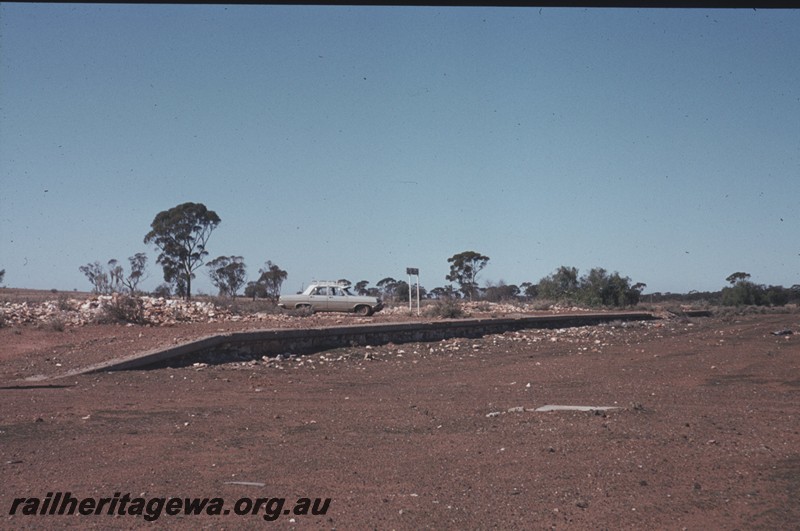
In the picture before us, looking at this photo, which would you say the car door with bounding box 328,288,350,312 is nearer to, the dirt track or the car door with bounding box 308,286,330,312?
the car door with bounding box 308,286,330,312

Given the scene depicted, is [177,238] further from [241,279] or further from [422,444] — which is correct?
[422,444]

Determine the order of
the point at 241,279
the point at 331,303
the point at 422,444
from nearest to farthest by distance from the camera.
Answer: the point at 422,444 < the point at 331,303 < the point at 241,279

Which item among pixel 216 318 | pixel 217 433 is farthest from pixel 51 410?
pixel 216 318

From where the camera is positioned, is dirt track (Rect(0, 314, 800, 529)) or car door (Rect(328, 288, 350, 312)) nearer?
dirt track (Rect(0, 314, 800, 529))

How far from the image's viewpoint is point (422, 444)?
7379 mm

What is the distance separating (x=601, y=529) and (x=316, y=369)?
997cm

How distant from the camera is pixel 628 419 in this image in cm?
826

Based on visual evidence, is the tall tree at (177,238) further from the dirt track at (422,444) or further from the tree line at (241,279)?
the dirt track at (422,444)

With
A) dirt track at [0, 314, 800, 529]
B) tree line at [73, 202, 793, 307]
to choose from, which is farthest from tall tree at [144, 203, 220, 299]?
dirt track at [0, 314, 800, 529]

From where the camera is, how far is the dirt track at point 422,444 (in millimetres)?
5305

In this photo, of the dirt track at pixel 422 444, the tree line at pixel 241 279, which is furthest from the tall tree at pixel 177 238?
the dirt track at pixel 422 444

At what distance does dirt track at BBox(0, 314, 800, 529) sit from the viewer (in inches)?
209

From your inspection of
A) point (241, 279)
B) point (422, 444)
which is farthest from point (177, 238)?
point (422, 444)

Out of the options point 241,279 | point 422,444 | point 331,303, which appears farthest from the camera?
point 241,279
